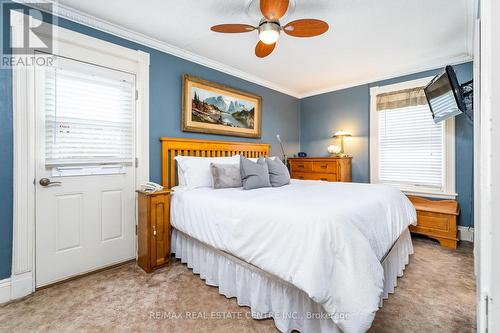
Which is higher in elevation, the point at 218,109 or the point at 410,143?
the point at 218,109

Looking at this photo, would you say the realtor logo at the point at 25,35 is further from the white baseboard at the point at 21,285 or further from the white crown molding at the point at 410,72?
the white crown molding at the point at 410,72

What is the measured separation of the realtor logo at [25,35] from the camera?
6.52 ft

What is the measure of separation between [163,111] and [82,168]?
3.63 feet

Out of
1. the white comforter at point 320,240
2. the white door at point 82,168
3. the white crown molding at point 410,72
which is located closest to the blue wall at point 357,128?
the white crown molding at point 410,72

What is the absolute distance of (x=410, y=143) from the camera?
3699mm

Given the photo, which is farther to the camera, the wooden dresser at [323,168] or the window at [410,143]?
the wooden dresser at [323,168]

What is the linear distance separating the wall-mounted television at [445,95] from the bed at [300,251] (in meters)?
1.30

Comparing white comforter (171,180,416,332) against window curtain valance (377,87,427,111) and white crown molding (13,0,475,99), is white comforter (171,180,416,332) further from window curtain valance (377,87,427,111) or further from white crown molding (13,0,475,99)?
window curtain valance (377,87,427,111)

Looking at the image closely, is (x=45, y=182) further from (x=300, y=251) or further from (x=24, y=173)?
(x=300, y=251)

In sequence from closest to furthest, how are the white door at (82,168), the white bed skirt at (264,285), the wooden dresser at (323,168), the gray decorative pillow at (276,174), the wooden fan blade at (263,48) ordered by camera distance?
the white bed skirt at (264,285) < the white door at (82,168) < the wooden fan blade at (263,48) < the gray decorative pillow at (276,174) < the wooden dresser at (323,168)

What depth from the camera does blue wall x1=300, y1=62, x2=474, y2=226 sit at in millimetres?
3217

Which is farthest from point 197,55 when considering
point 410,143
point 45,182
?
point 410,143

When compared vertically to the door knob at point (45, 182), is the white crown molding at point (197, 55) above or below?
above

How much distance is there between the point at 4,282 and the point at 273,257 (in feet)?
7.42
